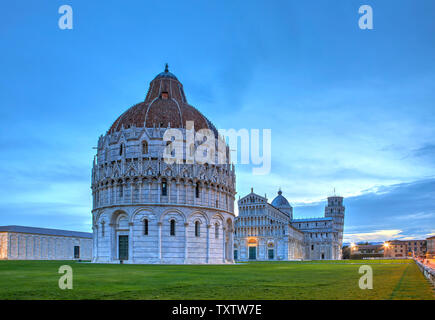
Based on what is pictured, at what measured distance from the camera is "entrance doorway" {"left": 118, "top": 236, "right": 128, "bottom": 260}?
5384 cm

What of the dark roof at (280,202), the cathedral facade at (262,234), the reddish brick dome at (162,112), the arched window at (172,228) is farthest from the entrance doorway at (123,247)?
the dark roof at (280,202)

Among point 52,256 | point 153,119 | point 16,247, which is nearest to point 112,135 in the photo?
point 153,119

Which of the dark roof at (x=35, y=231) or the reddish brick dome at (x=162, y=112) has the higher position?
the reddish brick dome at (x=162, y=112)

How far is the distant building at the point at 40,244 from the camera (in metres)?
102

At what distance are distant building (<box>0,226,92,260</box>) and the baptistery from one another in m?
55.3

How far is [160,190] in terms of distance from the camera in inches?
2104

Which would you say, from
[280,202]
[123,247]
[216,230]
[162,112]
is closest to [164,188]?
[123,247]

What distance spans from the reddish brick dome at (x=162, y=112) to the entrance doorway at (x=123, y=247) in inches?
607

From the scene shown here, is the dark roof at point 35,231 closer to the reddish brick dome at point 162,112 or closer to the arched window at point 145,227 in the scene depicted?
the reddish brick dome at point 162,112

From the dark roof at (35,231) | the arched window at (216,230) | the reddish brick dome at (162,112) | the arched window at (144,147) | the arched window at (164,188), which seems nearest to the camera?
the arched window at (164,188)

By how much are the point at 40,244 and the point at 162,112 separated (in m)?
70.8

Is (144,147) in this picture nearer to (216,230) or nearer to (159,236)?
(159,236)
